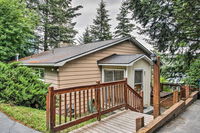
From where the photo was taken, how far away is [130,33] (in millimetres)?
21797

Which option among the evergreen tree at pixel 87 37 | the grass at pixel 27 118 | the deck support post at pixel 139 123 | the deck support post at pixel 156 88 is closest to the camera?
the deck support post at pixel 139 123

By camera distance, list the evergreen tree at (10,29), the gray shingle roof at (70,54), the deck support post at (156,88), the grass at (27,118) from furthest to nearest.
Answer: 1. the evergreen tree at (10,29)
2. the gray shingle roof at (70,54)
3. the deck support post at (156,88)
4. the grass at (27,118)

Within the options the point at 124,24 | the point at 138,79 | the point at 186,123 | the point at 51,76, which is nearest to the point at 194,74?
the point at 138,79

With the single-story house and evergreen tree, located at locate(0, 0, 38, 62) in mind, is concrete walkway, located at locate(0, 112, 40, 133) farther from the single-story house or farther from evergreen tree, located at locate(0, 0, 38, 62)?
evergreen tree, located at locate(0, 0, 38, 62)

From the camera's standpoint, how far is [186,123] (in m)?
3.64

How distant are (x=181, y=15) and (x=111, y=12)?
17.4 m

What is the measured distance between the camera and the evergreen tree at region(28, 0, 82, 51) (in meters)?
17.3

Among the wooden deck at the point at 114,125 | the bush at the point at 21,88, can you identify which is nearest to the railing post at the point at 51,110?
the wooden deck at the point at 114,125

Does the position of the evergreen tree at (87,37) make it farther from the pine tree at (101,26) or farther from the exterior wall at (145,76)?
the exterior wall at (145,76)

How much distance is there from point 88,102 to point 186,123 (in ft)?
8.76

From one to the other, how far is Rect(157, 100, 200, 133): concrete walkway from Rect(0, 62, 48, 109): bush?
4.31 metres

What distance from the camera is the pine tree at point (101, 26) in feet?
73.1

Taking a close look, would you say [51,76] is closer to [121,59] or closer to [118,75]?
[118,75]

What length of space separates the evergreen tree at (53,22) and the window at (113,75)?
40.2 feet
